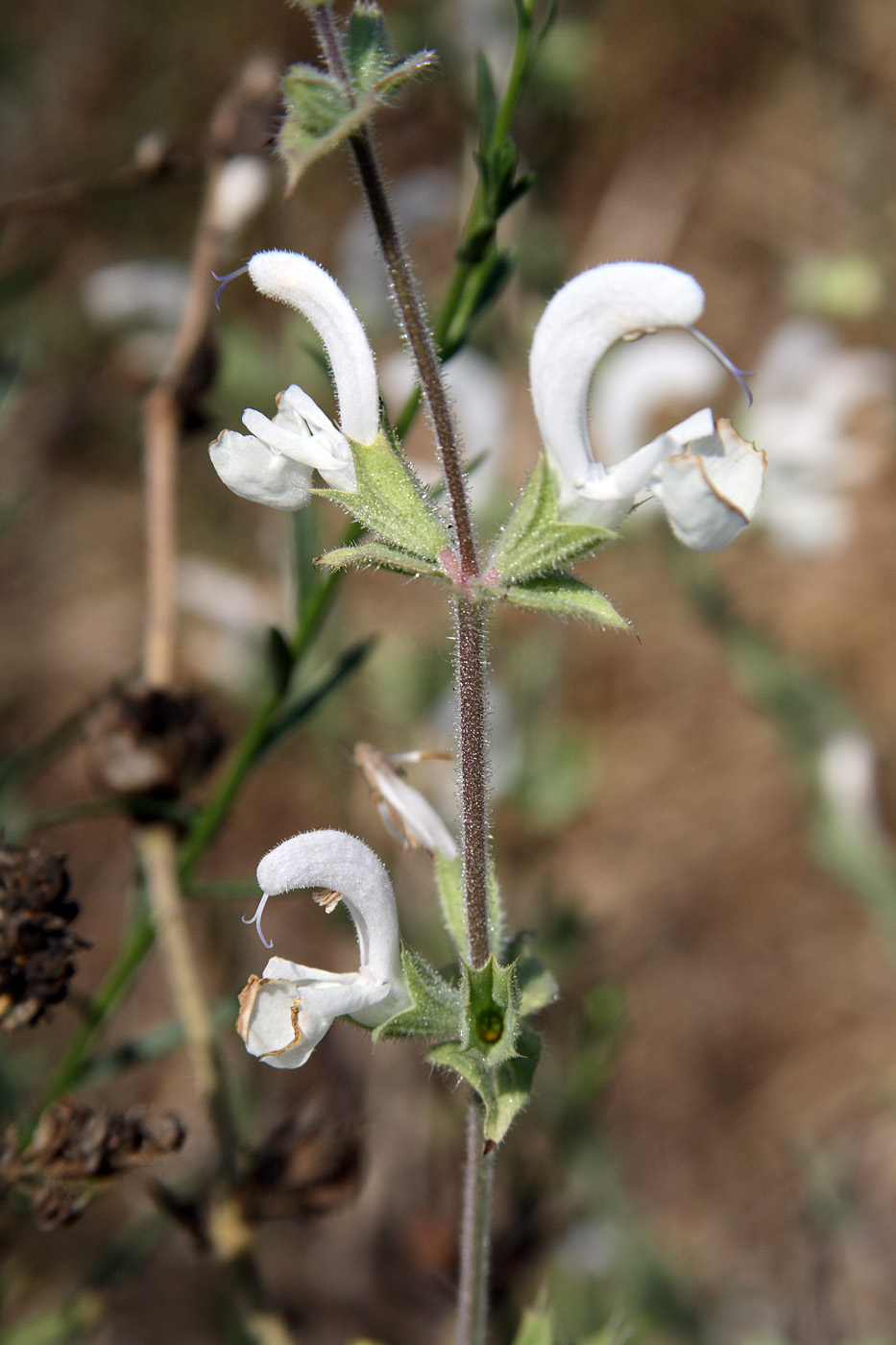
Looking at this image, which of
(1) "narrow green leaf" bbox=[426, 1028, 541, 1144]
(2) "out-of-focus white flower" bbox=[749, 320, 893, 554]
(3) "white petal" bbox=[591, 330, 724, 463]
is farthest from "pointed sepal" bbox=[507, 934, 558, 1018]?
(2) "out-of-focus white flower" bbox=[749, 320, 893, 554]

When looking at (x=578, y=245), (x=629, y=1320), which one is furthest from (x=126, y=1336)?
(x=578, y=245)

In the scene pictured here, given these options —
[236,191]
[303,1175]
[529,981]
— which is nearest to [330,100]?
[529,981]

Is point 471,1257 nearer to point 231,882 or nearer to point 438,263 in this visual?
point 231,882

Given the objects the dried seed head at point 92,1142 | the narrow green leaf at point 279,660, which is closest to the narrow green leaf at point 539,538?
the narrow green leaf at point 279,660

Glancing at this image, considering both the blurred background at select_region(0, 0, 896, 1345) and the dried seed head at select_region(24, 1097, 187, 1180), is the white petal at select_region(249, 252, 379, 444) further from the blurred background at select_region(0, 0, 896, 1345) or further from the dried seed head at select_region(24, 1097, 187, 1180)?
the dried seed head at select_region(24, 1097, 187, 1180)

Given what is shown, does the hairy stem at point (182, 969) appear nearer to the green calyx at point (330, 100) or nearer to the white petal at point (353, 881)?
the white petal at point (353, 881)

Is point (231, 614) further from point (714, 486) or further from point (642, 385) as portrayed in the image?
point (714, 486)
